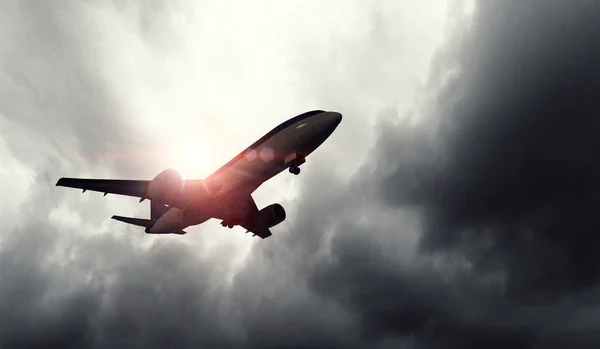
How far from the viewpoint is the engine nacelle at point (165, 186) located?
46.8 m

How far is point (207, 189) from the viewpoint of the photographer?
49.6 meters

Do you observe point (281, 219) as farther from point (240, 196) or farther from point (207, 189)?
point (207, 189)

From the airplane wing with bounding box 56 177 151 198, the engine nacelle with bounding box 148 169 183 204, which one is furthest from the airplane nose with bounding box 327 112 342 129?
the airplane wing with bounding box 56 177 151 198

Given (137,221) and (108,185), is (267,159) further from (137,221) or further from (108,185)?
(137,221)

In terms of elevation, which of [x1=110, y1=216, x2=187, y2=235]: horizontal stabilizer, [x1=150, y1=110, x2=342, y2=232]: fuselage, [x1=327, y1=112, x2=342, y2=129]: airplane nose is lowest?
[x1=150, y1=110, x2=342, y2=232]: fuselage

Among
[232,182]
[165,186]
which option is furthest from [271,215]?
[165,186]

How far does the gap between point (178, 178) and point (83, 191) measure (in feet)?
42.2

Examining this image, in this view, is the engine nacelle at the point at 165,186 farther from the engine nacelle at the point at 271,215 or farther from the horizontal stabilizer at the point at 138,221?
the horizontal stabilizer at the point at 138,221

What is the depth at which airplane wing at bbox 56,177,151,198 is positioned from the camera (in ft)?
168

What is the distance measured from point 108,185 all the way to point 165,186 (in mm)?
9379

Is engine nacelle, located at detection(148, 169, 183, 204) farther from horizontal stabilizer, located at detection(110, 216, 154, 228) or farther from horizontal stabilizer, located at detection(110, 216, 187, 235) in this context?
horizontal stabilizer, located at detection(110, 216, 154, 228)

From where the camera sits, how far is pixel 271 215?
5869 centimetres

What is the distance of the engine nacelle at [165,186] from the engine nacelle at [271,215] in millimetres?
13938

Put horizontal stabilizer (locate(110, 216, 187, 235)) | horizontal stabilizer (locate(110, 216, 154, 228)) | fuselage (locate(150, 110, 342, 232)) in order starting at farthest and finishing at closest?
horizontal stabilizer (locate(110, 216, 154, 228)) < horizontal stabilizer (locate(110, 216, 187, 235)) < fuselage (locate(150, 110, 342, 232))
